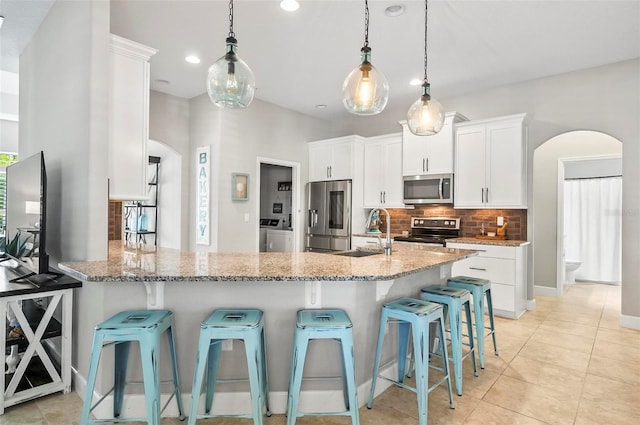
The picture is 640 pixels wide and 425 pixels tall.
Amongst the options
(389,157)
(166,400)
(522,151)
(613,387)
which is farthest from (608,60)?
(166,400)

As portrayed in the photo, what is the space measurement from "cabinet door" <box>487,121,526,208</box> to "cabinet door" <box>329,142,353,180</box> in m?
2.02

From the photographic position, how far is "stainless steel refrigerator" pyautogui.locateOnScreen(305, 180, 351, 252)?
5.70m

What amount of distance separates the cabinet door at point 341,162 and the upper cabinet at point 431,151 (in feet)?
2.83

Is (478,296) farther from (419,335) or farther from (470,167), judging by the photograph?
(470,167)

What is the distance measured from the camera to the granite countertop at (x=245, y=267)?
6.21ft

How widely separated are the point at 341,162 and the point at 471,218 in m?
2.11

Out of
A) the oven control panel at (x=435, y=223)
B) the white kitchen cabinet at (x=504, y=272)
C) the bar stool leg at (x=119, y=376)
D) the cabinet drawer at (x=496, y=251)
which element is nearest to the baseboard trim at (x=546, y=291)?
the white kitchen cabinet at (x=504, y=272)

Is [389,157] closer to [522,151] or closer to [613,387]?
[522,151]

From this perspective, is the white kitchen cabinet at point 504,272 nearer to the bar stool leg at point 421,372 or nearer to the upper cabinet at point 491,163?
the upper cabinet at point 491,163

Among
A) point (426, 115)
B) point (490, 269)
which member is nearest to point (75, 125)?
point (426, 115)

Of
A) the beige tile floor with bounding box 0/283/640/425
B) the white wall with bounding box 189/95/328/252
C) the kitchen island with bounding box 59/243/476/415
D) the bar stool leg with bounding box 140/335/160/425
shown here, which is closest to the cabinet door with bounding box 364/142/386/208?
the white wall with bounding box 189/95/328/252

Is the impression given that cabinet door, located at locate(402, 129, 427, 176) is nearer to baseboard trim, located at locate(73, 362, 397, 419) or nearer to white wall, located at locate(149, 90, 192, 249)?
white wall, located at locate(149, 90, 192, 249)

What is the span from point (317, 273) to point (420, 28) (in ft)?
8.46

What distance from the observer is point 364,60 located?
2.28 meters
